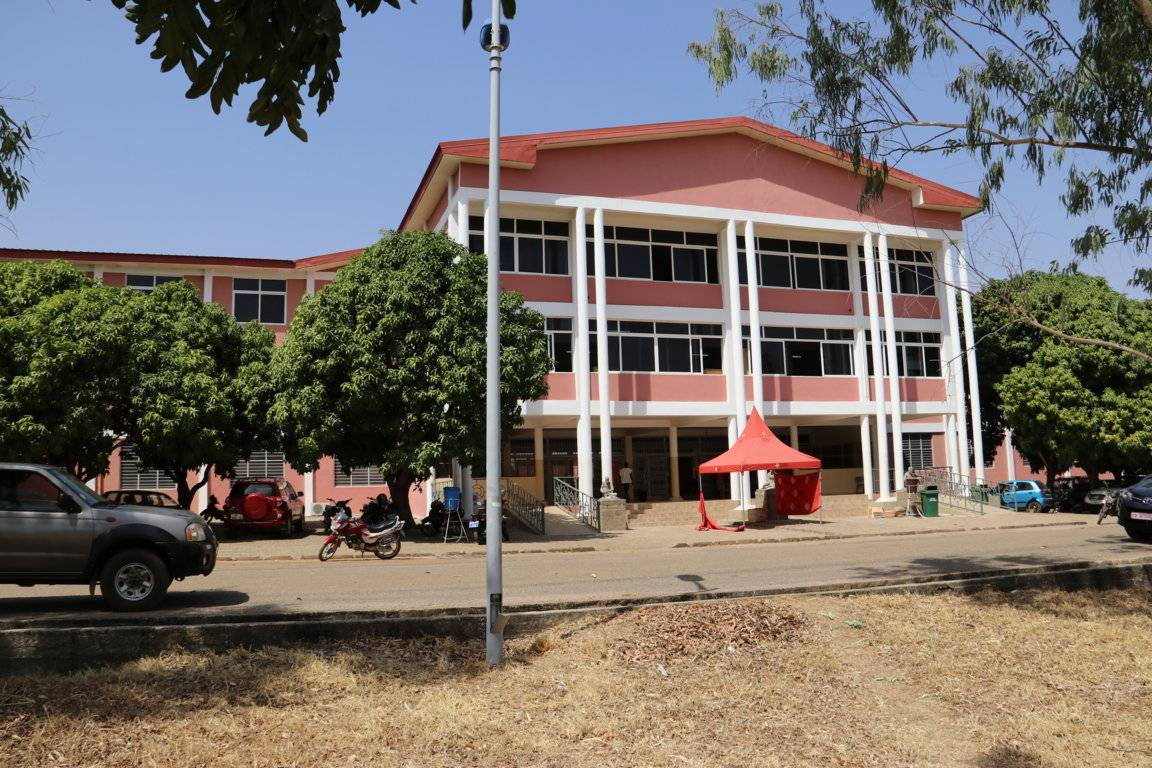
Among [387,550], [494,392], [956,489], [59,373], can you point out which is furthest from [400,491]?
[956,489]

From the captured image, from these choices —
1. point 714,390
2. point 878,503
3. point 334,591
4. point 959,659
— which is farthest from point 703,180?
point 959,659

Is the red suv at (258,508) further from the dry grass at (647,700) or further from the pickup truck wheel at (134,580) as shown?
the dry grass at (647,700)

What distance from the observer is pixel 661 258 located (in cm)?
3191

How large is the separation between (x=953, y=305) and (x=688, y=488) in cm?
1249

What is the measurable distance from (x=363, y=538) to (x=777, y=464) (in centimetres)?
1192

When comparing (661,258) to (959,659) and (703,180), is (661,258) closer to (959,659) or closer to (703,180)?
(703,180)

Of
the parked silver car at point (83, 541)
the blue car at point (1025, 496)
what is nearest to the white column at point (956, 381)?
the blue car at point (1025, 496)

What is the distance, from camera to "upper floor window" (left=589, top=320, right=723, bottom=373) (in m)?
30.3

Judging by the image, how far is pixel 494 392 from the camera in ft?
29.0

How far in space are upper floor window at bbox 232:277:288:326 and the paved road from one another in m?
20.5

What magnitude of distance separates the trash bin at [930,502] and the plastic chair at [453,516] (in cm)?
1638

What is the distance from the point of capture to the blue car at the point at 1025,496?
35000 mm

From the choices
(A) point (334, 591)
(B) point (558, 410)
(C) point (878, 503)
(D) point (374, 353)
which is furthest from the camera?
(C) point (878, 503)

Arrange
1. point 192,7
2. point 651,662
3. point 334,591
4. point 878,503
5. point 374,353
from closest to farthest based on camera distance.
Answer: point 192,7 < point 651,662 < point 334,591 < point 374,353 < point 878,503
